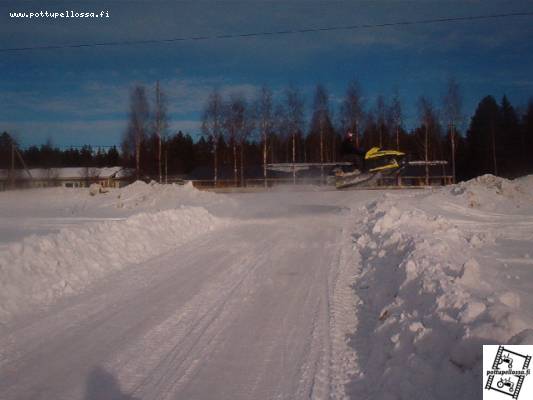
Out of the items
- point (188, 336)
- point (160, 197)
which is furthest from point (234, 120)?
point (188, 336)

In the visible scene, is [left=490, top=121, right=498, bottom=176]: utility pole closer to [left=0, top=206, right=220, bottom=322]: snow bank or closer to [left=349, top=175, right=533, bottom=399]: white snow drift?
[left=349, top=175, right=533, bottom=399]: white snow drift

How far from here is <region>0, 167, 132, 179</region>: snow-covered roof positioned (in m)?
30.0

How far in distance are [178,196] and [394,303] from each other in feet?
79.1

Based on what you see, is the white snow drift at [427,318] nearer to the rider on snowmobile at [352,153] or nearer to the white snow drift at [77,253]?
the white snow drift at [77,253]

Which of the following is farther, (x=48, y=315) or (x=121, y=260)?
(x=121, y=260)

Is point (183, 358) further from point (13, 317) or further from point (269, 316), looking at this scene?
point (13, 317)

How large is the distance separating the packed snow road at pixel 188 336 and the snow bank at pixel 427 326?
46 centimetres

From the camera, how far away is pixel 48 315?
266 inches

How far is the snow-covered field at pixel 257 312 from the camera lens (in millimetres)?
4438

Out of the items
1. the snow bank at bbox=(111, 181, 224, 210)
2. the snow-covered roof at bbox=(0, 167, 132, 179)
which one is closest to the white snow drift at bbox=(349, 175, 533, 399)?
the snow bank at bbox=(111, 181, 224, 210)

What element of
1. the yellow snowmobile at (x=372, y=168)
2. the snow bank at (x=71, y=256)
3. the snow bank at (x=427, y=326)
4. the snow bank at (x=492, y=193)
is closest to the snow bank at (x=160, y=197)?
the yellow snowmobile at (x=372, y=168)

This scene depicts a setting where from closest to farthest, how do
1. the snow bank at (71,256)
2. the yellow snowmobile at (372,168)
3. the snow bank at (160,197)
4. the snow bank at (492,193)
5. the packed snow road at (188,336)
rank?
the packed snow road at (188,336), the snow bank at (71,256), the snow bank at (492,193), the yellow snowmobile at (372,168), the snow bank at (160,197)

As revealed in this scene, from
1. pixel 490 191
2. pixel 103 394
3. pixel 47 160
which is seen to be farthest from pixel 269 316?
pixel 47 160

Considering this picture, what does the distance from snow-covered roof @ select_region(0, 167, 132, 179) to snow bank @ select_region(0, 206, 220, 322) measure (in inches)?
775
